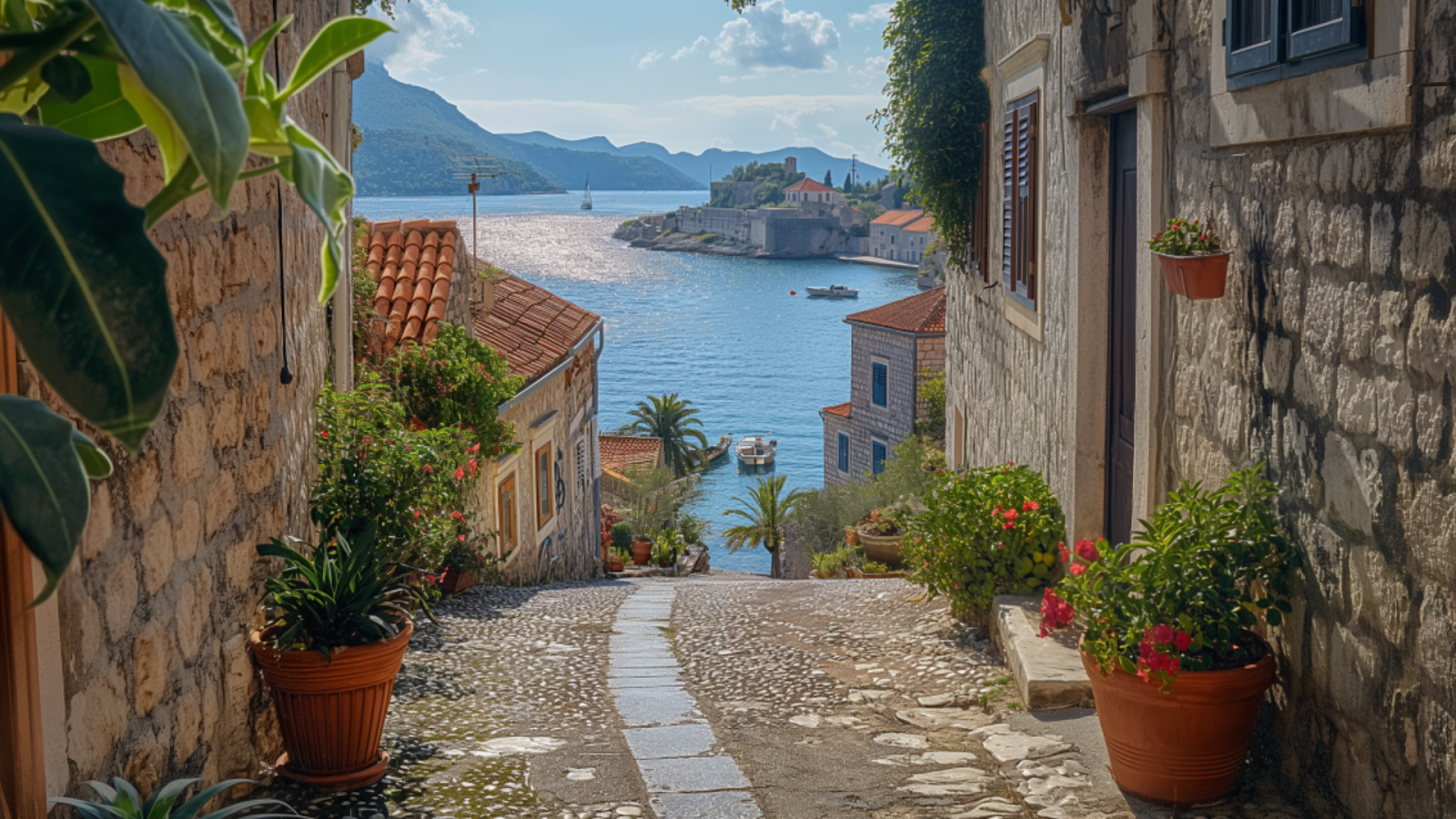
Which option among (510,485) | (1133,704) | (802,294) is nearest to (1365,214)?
(1133,704)

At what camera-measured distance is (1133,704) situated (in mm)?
3369

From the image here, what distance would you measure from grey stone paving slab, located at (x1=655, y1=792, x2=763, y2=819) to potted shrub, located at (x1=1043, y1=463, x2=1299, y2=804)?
1202mm

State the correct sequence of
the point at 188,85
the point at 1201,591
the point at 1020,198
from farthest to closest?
the point at 1020,198, the point at 1201,591, the point at 188,85

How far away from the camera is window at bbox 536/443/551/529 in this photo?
12.5 meters

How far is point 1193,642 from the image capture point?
10.6ft

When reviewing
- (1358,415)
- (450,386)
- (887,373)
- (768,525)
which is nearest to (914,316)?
(887,373)

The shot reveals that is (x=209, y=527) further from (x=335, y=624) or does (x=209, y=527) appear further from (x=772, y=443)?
(x=772, y=443)

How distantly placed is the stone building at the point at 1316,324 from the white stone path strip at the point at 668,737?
5.87ft

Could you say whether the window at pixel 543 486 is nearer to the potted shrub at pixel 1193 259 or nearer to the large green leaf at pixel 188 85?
the potted shrub at pixel 1193 259

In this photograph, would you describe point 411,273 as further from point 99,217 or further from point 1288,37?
point 99,217

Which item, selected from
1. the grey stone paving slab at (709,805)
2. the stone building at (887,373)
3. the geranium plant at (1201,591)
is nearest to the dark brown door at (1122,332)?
the geranium plant at (1201,591)

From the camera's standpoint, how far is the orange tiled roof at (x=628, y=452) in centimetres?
3659

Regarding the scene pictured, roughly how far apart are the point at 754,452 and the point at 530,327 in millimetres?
49956

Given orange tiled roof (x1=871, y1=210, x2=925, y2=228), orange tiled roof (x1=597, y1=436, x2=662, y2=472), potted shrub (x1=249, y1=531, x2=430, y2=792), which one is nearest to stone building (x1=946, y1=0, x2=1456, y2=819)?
potted shrub (x1=249, y1=531, x2=430, y2=792)
